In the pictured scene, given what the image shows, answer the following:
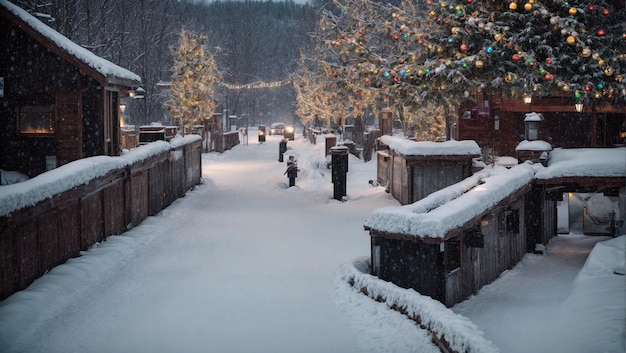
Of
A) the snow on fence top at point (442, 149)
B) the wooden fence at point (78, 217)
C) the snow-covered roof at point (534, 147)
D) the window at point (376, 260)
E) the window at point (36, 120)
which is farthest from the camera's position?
the window at point (36, 120)

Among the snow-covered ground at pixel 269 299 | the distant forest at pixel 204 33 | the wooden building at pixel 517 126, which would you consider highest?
the distant forest at pixel 204 33

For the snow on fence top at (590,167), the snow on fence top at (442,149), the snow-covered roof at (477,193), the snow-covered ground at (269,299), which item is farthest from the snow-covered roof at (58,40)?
the snow on fence top at (590,167)

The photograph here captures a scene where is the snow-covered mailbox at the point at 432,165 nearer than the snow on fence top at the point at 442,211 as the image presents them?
No

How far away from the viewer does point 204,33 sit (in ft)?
238

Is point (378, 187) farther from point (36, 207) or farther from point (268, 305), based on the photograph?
point (36, 207)

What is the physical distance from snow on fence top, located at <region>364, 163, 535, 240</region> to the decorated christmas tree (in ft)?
99.0

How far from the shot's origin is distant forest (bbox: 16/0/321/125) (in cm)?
4166

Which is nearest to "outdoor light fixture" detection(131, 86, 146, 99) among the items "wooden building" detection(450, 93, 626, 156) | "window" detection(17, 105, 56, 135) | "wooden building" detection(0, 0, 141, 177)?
"wooden building" detection(0, 0, 141, 177)

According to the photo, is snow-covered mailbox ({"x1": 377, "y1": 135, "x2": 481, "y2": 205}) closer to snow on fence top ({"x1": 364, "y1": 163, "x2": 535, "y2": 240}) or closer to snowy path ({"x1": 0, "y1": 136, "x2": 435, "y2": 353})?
snowy path ({"x1": 0, "y1": 136, "x2": 435, "y2": 353})

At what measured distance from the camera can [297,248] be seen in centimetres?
1403

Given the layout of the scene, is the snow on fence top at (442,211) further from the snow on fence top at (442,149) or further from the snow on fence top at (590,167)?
the snow on fence top at (442,149)

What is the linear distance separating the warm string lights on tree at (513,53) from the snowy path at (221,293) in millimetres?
4878

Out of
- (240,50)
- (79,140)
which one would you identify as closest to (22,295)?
(79,140)

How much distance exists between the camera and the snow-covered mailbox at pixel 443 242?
33.6ft
